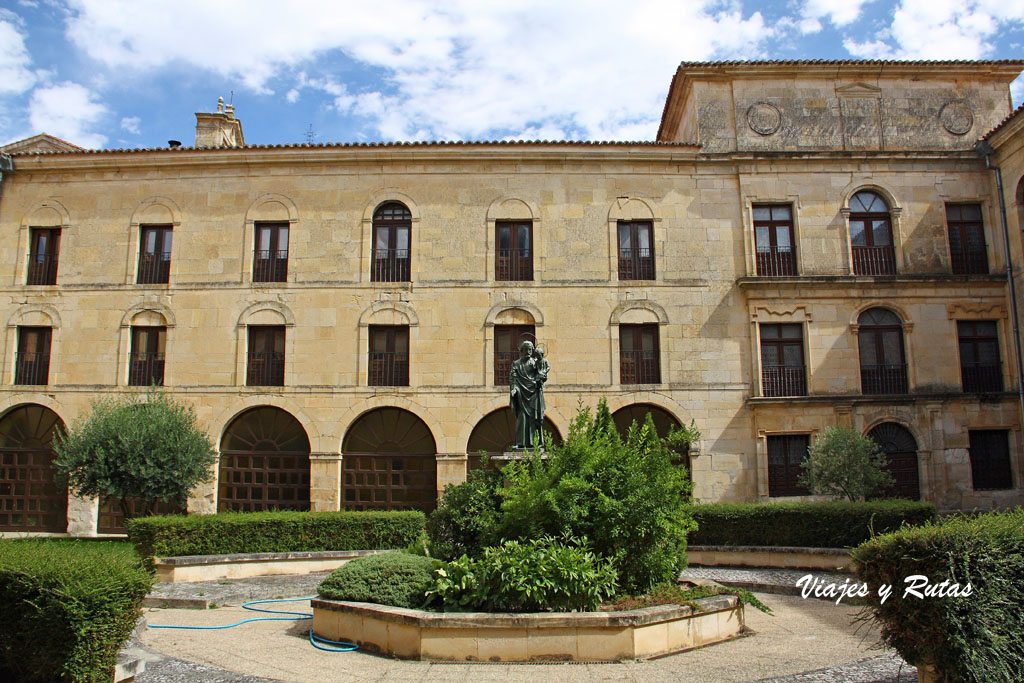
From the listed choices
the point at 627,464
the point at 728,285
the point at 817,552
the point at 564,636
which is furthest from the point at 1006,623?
the point at 728,285

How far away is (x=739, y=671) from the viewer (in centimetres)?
749

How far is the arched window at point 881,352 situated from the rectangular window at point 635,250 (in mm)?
5903

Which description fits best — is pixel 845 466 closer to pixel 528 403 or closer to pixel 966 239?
pixel 966 239

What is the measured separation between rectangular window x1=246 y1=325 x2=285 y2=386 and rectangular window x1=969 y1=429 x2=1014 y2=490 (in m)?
18.7

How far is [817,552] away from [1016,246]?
12036 mm

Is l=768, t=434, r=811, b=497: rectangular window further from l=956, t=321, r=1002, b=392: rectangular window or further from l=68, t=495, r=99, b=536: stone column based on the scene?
l=68, t=495, r=99, b=536: stone column

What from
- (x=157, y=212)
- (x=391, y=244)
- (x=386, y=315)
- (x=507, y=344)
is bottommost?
(x=507, y=344)

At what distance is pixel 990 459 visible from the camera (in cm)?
2030

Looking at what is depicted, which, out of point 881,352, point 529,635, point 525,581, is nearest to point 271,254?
point 525,581

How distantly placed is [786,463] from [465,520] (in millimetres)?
12807

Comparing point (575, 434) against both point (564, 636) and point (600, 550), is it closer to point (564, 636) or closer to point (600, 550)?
point (600, 550)

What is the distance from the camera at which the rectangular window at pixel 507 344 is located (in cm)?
2067

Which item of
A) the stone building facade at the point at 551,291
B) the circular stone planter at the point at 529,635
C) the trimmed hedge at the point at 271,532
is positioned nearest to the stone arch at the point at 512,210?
the stone building facade at the point at 551,291

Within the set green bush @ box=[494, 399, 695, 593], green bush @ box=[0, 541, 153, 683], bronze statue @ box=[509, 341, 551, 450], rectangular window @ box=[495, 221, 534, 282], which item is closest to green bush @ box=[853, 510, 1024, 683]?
green bush @ box=[494, 399, 695, 593]
